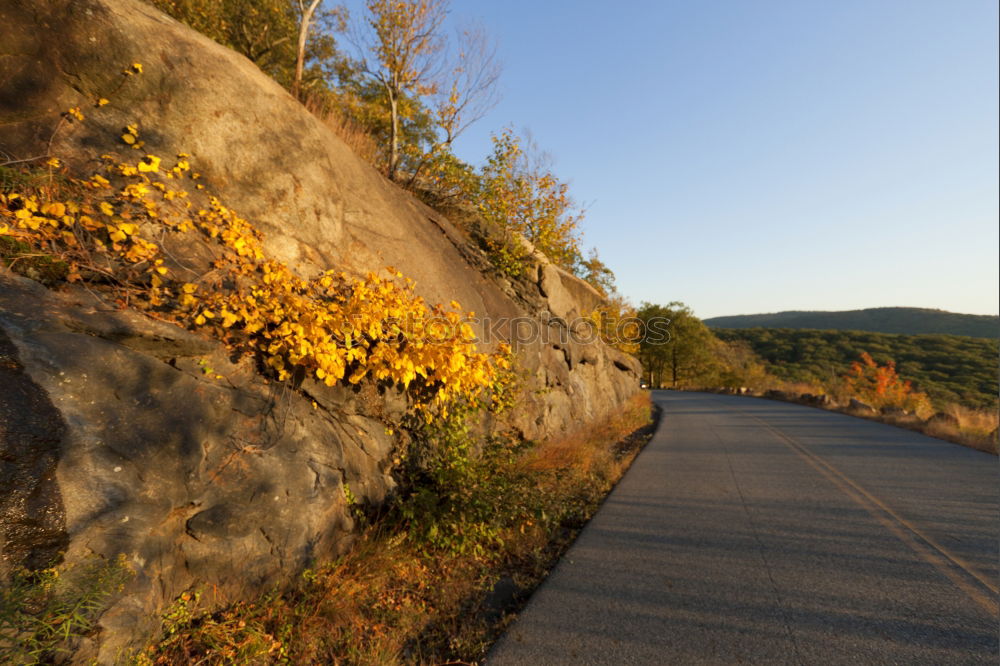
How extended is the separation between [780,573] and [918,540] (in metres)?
1.97

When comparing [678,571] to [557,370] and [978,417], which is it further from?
[978,417]

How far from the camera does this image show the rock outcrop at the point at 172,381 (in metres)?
2.55

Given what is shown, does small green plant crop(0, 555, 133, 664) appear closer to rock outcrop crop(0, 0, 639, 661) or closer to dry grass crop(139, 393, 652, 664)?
rock outcrop crop(0, 0, 639, 661)

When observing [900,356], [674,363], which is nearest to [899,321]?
[900,356]

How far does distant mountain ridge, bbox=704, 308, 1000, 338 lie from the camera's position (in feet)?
339

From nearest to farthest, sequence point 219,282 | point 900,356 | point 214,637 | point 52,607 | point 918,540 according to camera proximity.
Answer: point 52,607 → point 214,637 → point 219,282 → point 918,540 → point 900,356

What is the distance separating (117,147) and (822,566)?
821 centimetres

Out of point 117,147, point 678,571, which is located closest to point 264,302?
point 117,147

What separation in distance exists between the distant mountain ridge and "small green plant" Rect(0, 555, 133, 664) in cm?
13190

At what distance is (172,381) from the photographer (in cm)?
328

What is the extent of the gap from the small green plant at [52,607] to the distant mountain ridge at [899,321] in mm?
131900

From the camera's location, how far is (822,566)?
4016 mm

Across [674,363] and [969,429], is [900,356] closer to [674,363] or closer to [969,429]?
[674,363]

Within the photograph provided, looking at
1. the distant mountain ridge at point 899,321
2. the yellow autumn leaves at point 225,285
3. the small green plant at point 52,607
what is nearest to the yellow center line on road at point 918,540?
the yellow autumn leaves at point 225,285
